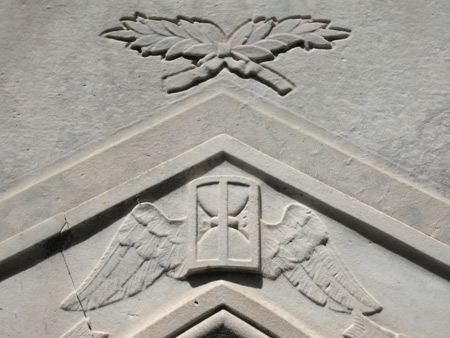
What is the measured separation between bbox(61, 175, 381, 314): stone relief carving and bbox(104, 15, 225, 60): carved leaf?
2.69ft

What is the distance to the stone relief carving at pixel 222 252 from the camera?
117 inches

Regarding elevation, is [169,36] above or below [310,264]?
above

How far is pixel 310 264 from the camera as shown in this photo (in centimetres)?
303

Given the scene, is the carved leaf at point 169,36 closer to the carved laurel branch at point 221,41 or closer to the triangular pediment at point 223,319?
the carved laurel branch at point 221,41

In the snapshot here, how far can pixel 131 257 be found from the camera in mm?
3031

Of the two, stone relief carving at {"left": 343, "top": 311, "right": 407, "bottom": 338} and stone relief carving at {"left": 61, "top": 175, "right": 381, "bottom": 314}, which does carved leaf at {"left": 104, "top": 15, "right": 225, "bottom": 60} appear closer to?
stone relief carving at {"left": 61, "top": 175, "right": 381, "bottom": 314}

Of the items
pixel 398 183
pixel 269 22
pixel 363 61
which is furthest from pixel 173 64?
pixel 398 183

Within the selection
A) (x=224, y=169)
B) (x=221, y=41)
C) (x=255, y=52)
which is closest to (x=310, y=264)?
(x=224, y=169)

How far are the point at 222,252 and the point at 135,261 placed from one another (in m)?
0.34

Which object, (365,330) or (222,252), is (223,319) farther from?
(365,330)

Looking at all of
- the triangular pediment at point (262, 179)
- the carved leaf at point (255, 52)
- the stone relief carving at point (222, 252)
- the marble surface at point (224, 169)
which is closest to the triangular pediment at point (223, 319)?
the marble surface at point (224, 169)

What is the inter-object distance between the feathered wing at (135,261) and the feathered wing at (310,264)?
14.1 inches

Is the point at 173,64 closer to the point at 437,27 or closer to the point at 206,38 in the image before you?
the point at 206,38

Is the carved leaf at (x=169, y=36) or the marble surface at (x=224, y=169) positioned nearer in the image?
the marble surface at (x=224, y=169)
